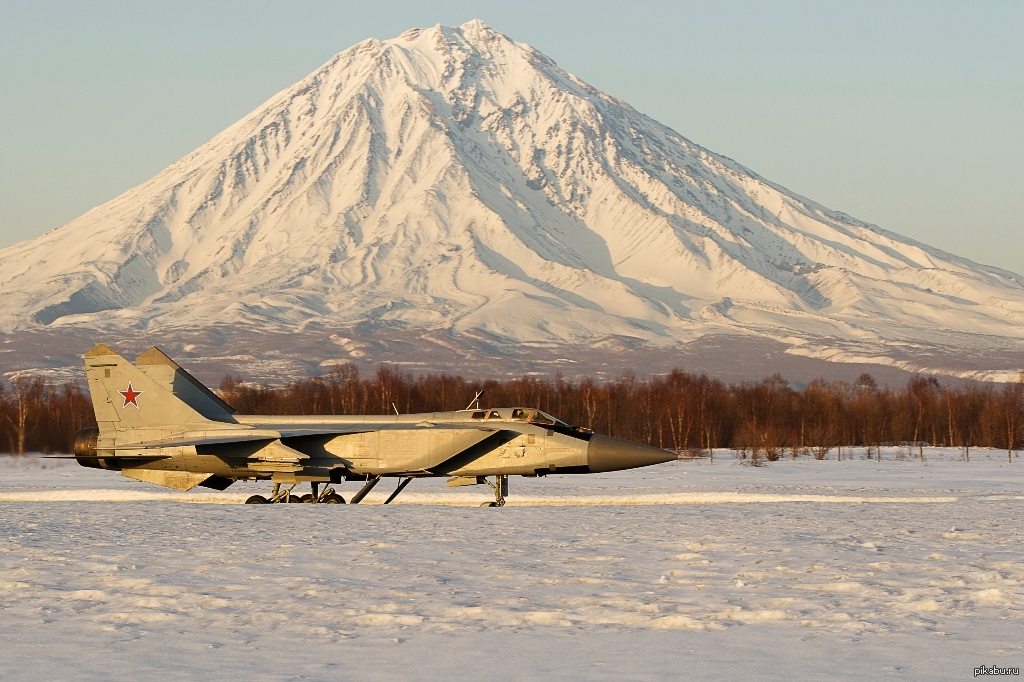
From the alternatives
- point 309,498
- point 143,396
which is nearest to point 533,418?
point 309,498

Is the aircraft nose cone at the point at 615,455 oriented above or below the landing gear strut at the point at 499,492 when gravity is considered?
above

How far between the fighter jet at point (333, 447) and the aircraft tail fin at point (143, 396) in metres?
0.03

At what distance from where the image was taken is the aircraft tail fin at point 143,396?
28516mm

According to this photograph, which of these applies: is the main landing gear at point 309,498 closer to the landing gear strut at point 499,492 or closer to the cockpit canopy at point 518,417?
the landing gear strut at point 499,492

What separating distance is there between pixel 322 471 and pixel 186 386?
4.20 m

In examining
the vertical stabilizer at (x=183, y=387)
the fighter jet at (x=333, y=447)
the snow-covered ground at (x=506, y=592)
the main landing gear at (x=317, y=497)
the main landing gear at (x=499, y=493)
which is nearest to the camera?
the snow-covered ground at (x=506, y=592)

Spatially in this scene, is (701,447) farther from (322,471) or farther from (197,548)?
(197,548)

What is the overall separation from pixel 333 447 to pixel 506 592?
42.3 ft

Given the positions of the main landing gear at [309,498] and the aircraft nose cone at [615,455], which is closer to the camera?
the aircraft nose cone at [615,455]

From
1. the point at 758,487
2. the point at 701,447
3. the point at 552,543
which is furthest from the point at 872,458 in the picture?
the point at 552,543

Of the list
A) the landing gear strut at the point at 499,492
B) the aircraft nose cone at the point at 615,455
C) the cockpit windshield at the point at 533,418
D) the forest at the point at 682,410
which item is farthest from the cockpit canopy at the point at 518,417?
the forest at the point at 682,410

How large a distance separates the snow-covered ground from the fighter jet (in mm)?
1928

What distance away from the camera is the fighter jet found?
89.5 ft

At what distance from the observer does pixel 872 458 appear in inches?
A: 2498
